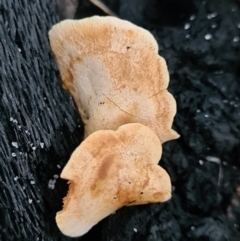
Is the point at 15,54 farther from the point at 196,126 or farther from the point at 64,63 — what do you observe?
the point at 196,126

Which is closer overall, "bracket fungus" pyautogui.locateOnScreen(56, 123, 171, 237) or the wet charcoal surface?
→ "bracket fungus" pyautogui.locateOnScreen(56, 123, 171, 237)

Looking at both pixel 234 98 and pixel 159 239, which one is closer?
pixel 159 239

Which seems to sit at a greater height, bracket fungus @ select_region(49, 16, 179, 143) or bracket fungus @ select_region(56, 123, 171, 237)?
bracket fungus @ select_region(49, 16, 179, 143)

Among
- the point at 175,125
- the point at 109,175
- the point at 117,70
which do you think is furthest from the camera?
the point at 175,125

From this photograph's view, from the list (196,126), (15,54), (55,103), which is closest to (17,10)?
(15,54)

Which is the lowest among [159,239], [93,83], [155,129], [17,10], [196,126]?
[159,239]
